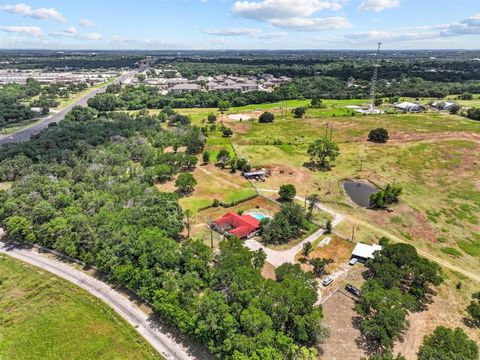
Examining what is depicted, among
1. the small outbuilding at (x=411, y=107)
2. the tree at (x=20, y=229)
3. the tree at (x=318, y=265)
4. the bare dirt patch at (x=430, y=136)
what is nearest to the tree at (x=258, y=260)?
the tree at (x=318, y=265)

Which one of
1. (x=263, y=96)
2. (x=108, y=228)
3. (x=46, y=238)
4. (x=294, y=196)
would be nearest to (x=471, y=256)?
(x=294, y=196)

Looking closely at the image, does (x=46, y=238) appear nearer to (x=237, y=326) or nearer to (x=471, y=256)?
(x=237, y=326)

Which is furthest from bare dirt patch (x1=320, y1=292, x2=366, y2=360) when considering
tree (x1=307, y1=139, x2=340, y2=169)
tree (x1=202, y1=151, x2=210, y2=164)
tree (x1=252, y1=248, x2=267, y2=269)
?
tree (x1=202, y1=151, x2=210, y2=164)

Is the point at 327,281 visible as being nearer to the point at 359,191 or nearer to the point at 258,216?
the point at 258,216


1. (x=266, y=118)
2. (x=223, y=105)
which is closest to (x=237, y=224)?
(x=266, y=118)

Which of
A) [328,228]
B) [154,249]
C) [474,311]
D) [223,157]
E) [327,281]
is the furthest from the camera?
[223,157]

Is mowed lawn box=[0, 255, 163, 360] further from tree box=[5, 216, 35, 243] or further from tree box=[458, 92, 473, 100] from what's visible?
tree box=[458, 92, 473, 100]
